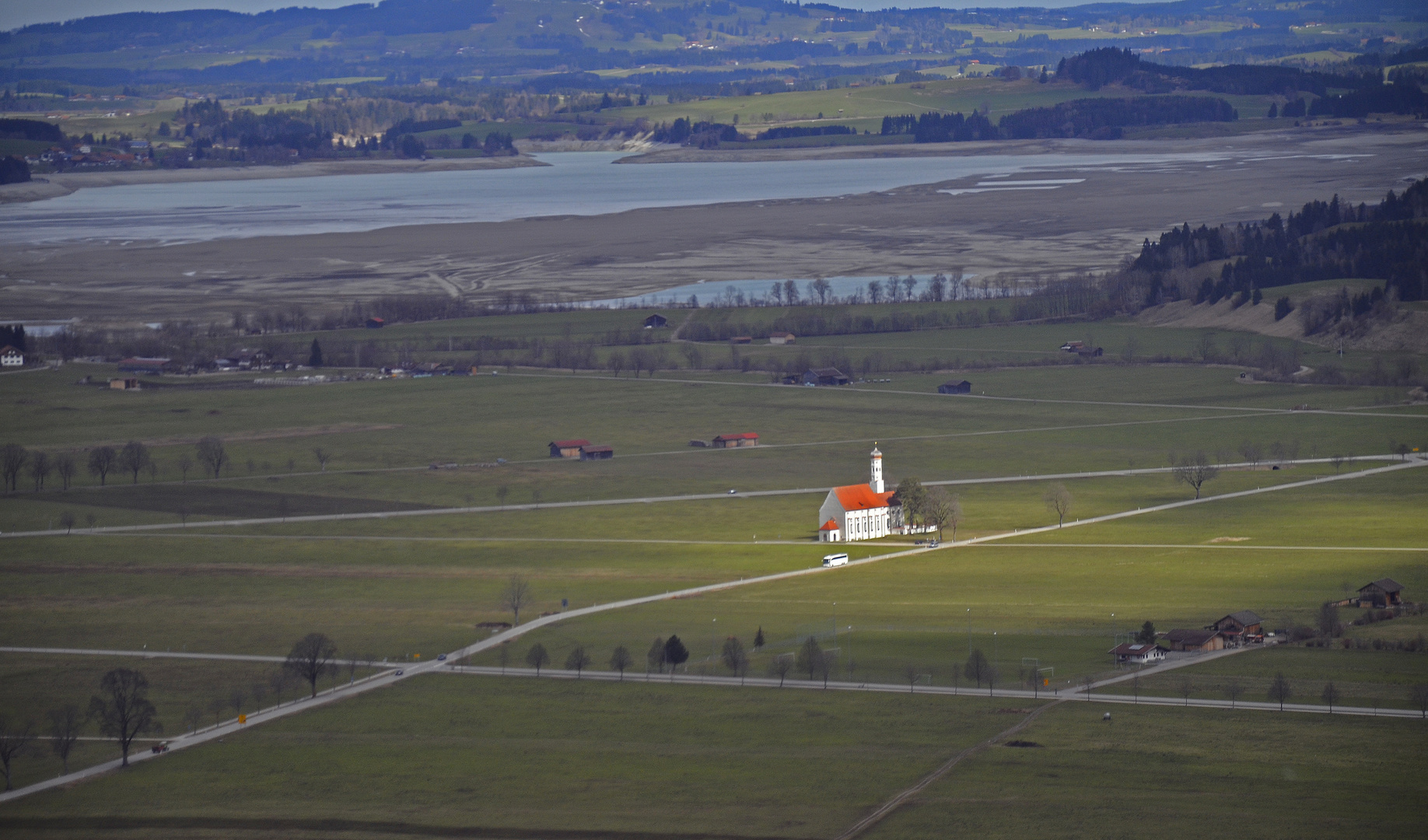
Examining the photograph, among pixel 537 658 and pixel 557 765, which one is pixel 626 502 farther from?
pixel 557 765

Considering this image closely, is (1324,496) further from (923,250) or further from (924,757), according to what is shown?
(923,250)

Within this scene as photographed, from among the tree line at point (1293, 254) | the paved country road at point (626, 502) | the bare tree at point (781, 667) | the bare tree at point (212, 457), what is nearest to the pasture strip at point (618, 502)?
the paved country road at point (626, 502)

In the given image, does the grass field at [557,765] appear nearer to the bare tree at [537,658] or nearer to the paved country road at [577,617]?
the paved country road at [577,617]

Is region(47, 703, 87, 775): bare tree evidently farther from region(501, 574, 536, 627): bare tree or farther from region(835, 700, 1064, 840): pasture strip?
region(835, 700, 1064, 840): pasture strip

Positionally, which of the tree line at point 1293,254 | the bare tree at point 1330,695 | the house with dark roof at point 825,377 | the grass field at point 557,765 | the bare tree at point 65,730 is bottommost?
the bare tree at point 1330,695

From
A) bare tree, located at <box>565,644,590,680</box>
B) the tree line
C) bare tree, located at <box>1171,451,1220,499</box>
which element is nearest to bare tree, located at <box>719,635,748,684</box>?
bare tree, located at <box>565,644,590,680</box>

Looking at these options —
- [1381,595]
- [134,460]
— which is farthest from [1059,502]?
[134,460]
